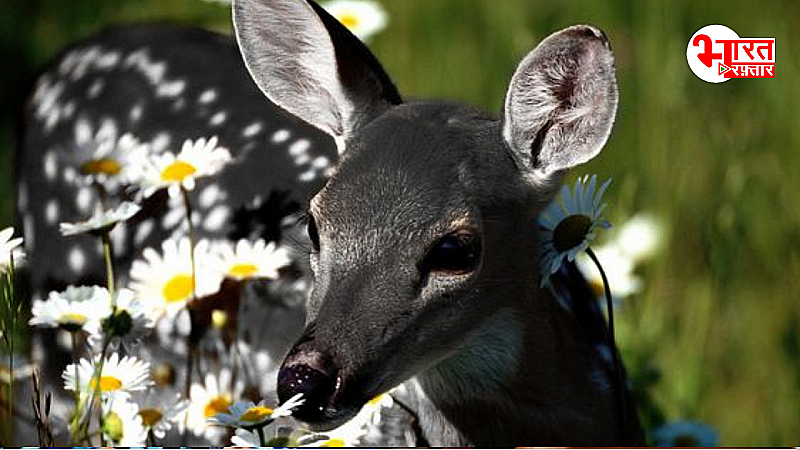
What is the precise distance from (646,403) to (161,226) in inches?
26.3

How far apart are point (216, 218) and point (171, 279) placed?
218mm

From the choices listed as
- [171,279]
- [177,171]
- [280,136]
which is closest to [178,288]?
[171,279]

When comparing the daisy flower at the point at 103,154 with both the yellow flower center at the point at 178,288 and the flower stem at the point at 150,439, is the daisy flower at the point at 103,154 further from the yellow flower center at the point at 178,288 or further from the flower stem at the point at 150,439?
the flower stem at the point at 150,439

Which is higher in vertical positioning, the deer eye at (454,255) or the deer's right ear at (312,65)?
the deer's right ear at (312,65)

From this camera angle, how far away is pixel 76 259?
8.20 feet

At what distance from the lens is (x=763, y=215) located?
8.34 ft

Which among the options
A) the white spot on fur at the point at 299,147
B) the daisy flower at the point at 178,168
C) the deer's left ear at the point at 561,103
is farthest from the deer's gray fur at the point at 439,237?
the white spot on fur at the point at 299,147

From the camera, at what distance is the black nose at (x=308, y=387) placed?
1.60 meters

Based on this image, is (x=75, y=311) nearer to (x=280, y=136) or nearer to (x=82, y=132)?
(x=280, y=136)

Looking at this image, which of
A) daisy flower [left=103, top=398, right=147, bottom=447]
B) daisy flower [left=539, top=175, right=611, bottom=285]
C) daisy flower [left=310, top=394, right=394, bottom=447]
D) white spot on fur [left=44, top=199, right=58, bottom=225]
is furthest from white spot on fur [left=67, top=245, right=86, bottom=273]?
daisy flower [left=539, top=175, right=611, bottom=285]

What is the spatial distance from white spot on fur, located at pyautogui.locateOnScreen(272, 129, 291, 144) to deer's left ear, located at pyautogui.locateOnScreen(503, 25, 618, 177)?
63cm

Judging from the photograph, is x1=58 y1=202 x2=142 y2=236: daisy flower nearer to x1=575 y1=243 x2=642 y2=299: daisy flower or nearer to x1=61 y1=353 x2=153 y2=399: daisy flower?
x1=61 y1=353 x2=153 y2=399: daisy flower

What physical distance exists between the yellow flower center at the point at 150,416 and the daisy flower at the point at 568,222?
433mm

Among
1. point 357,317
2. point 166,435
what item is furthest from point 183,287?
point 357,317
